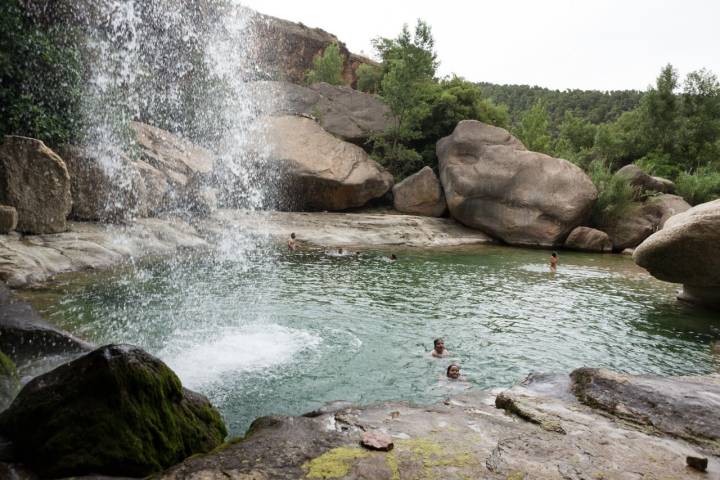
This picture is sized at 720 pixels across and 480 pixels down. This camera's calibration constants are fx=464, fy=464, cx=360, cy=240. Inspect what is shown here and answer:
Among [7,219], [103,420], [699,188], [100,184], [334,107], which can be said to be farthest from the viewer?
[334,107]

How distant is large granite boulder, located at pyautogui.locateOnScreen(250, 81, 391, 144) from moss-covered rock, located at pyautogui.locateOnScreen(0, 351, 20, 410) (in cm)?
2822

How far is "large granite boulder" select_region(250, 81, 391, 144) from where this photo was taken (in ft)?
112

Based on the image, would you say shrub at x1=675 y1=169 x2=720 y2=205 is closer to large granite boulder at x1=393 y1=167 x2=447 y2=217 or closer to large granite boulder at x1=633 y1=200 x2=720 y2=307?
large granite boulder at x1=393 y1=167 x2=447 y2=217

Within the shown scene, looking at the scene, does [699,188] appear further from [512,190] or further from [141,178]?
[141,178]

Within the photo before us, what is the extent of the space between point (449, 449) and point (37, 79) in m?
18.4

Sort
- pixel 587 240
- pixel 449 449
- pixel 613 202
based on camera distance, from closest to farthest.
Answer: pixel 449 449
pixel 587 240
pixel 613 202

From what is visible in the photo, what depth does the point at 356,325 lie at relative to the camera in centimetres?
1176

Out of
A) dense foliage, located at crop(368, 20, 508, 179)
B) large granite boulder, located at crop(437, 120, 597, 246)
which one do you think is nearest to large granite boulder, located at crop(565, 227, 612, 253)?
large granite boulder, located at crop(437, 120, 597, 246)

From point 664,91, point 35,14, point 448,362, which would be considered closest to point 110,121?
point 35,14

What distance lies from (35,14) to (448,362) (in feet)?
59.3

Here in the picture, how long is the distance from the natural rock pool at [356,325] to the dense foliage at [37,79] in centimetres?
612

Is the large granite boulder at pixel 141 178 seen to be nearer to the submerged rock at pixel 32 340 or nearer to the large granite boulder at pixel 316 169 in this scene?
the large granite boulder at pixel 316 169

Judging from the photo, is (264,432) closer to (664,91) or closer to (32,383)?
(32,383)

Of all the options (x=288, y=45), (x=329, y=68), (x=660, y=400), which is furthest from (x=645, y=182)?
(x=288, y=45)
